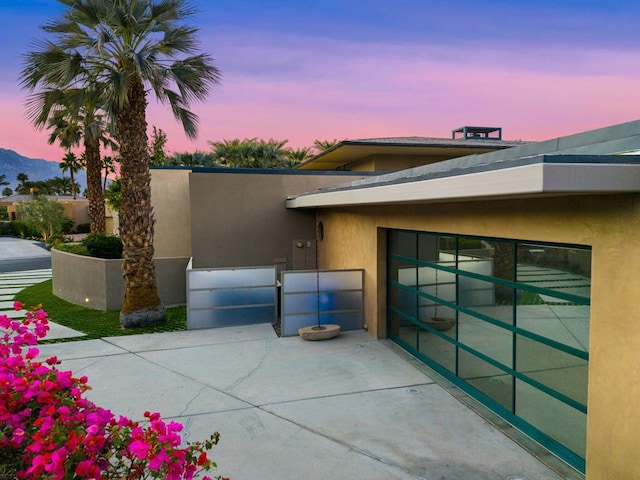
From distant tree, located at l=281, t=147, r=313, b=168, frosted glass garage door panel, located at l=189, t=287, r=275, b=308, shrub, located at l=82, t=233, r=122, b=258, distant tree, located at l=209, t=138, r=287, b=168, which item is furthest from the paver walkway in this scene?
distant tree, located at l=281, t=147, r=313, b=168

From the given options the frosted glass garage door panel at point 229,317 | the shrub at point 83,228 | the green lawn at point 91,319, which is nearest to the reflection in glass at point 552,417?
the frosted glass garage door panel at point 229,317

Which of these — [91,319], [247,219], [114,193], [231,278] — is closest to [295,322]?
[231,278]

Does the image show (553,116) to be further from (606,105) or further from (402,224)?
(402,224)

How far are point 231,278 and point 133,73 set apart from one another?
6308 millimetres

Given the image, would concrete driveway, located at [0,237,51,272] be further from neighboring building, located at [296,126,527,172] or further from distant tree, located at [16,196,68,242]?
neighboring building, located at [296,126,527,172]

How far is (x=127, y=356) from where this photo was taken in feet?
37.4

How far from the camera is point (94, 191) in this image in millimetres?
28141

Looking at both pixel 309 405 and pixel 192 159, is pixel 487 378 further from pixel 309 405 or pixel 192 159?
pixel 192 159

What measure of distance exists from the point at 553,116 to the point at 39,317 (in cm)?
2550

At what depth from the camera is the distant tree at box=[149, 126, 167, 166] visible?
4746cm

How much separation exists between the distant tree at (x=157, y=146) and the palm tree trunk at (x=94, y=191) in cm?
1952

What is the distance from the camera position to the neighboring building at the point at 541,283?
5.20 metres

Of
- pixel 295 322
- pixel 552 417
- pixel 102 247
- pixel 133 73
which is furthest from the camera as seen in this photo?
pixel 102 247

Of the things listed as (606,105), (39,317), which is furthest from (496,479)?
(606,105)
